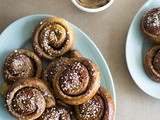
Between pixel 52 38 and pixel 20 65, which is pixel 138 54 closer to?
pixel 52 38

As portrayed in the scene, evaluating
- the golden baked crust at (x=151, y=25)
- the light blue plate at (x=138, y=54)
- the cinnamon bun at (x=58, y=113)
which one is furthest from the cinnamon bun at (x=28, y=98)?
the golden baked crust at (x=151, y=25)

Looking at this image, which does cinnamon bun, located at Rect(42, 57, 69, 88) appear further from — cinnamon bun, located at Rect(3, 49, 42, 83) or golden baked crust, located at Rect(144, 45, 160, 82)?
golden baked crust, located at Rect(144, 45, 160, 82)

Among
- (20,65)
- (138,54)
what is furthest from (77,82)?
(138,54)

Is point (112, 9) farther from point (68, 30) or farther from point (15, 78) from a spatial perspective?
point (15, 78)

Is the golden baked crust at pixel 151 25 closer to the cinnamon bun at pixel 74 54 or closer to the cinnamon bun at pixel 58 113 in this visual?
the cinnamon bun at pixel 74 54

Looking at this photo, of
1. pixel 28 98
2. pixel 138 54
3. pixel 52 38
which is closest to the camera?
pixel 28 98

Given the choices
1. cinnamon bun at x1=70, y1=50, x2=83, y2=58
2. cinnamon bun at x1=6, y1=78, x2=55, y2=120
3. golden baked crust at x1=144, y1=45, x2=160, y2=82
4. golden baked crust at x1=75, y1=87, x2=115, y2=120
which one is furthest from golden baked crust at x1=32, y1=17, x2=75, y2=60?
golden baked crust at x1=144, y1=45, x2=160, y2=82
